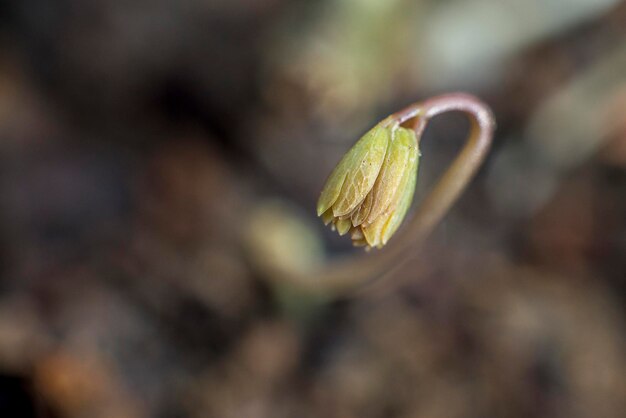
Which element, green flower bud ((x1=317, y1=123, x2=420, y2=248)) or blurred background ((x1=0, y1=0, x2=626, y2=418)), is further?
blurred background ((x1=0, y1=0, x2=626, y2=418))

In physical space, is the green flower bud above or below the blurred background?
below

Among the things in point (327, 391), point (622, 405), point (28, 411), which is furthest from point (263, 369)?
point (622, 405)

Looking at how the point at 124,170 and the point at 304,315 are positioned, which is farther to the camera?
the point at 124,170

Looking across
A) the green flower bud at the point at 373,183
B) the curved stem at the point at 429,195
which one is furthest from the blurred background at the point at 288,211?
the green flower bud at the point at 373,183

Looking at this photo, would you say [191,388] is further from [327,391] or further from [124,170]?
[124,170]

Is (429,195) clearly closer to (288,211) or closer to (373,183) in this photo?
(373,183)

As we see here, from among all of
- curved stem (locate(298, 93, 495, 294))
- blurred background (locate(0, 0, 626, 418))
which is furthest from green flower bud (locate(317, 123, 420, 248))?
blurred background (locate(0, 0, 626, 418))

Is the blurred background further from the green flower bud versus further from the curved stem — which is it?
the green flower bud
